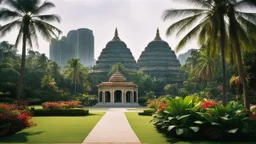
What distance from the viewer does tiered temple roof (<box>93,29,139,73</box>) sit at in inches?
3177

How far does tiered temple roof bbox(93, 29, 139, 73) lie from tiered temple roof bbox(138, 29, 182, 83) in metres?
3.27

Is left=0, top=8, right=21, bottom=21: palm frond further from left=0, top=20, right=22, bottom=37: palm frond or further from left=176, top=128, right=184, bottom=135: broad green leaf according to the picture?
left=176, top=128, right=184, bottom=135: broad green leaf

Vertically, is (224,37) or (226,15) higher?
(226,15)

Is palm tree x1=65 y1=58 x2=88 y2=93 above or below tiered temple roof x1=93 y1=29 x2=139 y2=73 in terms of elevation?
below

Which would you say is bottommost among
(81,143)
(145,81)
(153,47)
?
(81,143)

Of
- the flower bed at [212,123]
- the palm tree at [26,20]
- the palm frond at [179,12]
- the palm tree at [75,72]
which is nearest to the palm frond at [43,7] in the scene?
the palm tree at [26,20]

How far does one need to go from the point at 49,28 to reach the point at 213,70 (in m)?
31.0

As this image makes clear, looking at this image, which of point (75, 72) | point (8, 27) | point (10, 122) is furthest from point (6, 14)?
point (75, 72)

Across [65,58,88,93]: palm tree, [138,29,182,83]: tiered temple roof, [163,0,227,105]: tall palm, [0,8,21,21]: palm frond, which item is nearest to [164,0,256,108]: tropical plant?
[163,0,227,105]: tall palm

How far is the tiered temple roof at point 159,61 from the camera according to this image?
79.6 metres

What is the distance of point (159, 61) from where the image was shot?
81.5 metres

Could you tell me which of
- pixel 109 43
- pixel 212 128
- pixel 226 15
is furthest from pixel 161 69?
pixel 212 128

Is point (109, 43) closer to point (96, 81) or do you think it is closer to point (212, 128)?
point (96, 81)

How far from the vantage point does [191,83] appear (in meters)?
59.8
